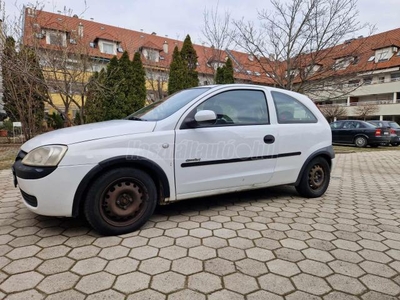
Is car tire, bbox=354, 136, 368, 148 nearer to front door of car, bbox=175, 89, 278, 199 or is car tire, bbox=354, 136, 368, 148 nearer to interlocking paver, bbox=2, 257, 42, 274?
front door of car, bbox=175, 89, 278, 199

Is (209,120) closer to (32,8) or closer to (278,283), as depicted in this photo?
(278,283)

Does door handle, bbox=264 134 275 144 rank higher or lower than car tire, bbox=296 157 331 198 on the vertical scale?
higher

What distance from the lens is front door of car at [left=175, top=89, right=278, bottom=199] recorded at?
289cm

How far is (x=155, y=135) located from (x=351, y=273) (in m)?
2.06

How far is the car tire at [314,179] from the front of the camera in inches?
155

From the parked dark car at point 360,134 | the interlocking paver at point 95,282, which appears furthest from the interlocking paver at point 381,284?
the parked dark car at point 360,134

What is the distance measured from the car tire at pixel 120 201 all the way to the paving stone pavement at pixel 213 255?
0.13 m

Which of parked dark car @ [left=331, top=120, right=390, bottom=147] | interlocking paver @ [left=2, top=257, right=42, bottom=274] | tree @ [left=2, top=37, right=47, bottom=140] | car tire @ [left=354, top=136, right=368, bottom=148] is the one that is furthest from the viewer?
car tire @ [left=354, top=136, right=368, bottom=148]

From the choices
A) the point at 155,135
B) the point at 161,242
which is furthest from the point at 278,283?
the point at 155,135

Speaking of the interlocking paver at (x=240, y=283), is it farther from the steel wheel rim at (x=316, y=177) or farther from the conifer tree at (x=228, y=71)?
the conifer tree at (x=228, y=71)

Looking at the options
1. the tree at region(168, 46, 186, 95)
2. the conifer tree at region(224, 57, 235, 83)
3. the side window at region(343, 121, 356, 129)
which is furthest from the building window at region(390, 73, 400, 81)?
the tree at region(168, 46, 186, 95)

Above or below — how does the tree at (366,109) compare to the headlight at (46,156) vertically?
above

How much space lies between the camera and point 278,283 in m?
1.92

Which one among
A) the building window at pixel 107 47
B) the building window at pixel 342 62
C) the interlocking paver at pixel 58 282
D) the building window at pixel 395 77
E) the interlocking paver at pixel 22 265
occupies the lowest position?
the interlocking paver at pixel 58 282
